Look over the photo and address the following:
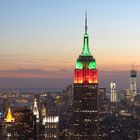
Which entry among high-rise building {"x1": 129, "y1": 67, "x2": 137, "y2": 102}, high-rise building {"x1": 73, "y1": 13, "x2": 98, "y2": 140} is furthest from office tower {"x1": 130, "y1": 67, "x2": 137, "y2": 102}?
high-rise building {"x1": 73, "y1": 13, "x2": 98, "y2": 140}

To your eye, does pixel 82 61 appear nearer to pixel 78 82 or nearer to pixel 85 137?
pixel 78 82

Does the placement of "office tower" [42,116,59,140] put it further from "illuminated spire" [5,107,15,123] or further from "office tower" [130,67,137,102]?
"office tower" [130,67,137,102]

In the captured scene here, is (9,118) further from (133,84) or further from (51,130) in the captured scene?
(133,84)

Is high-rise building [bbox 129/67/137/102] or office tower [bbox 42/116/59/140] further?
high-rise building [bbox 129/67/137/102]

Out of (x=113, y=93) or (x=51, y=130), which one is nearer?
(x=51, y=130)

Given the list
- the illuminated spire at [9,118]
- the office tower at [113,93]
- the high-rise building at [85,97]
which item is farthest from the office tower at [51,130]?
the office tower at [113,93]

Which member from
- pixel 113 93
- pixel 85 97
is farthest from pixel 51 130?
pixel 113 93

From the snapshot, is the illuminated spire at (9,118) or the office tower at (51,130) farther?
the office tower at (51,130)

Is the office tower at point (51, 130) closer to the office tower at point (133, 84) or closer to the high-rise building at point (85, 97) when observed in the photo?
the high-rise building at point (85, 97)
